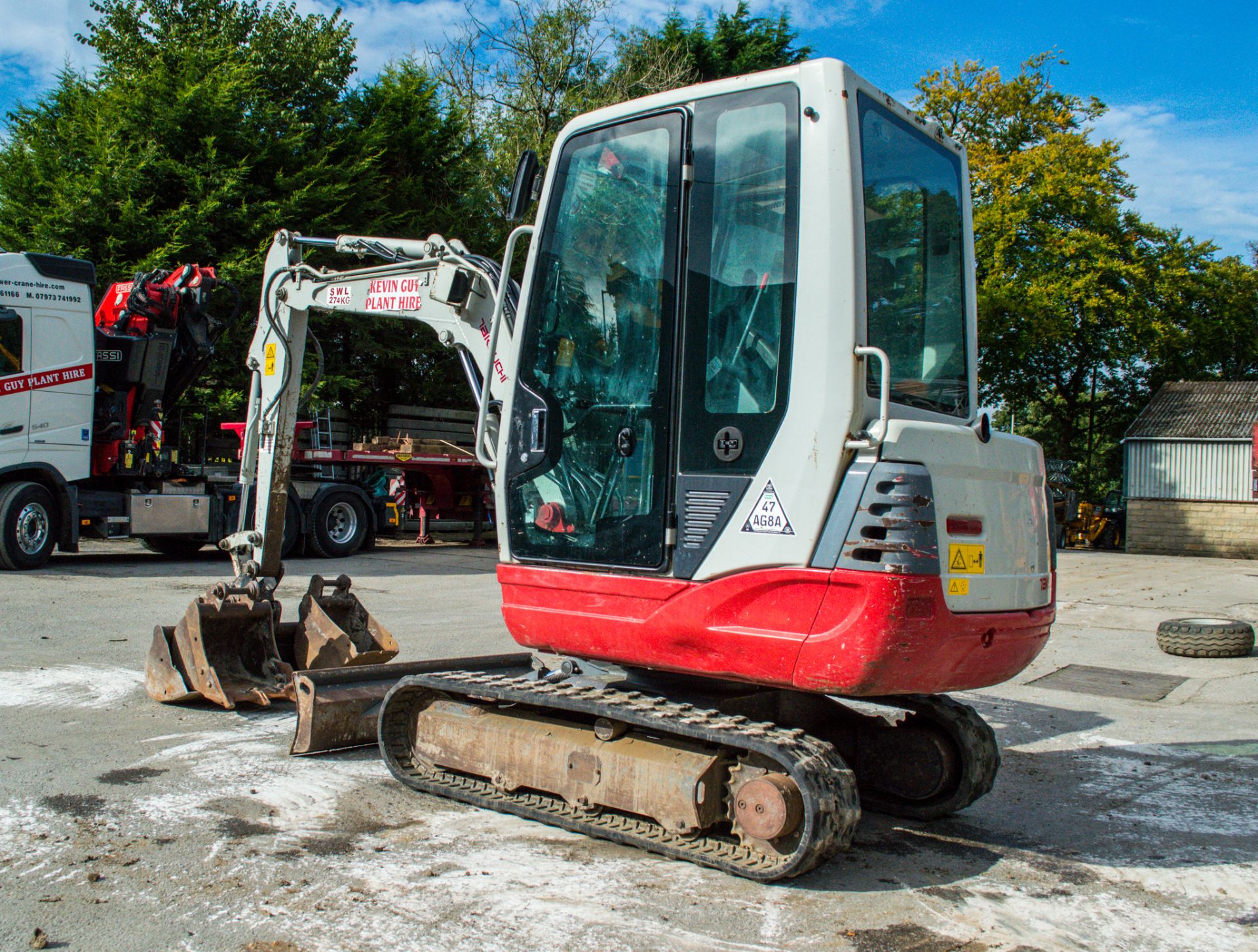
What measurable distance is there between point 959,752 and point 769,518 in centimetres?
163

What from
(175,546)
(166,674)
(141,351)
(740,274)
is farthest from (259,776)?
(175,546)

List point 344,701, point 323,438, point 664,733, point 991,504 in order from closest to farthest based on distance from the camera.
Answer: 1. point 991,504
2. point 664,733
3. point 344,701
4. point 323,438

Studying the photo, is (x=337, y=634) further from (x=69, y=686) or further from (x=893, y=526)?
(x=893, y=526)

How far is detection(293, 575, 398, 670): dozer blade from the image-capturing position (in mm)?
6578

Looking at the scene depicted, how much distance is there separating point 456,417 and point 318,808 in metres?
20.0

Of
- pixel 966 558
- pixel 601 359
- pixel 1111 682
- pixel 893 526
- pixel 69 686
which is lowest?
pixel 1111 682

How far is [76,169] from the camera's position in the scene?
19516 millimetres

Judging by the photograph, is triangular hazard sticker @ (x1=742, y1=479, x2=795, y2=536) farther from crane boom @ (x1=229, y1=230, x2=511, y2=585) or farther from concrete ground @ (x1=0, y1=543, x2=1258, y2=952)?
crane boom @ (x1=229, y1=230, x2=511, y2=585)

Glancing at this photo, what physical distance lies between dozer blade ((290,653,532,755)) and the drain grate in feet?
16.2

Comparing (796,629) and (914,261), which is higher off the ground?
(914,261)

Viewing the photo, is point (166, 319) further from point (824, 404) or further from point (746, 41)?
point (746, 41)

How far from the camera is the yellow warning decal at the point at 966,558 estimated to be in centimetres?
389

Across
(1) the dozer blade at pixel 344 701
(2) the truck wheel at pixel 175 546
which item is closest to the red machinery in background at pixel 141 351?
(2) the truck wheel at pixel 175 546

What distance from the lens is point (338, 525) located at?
1688 cm
